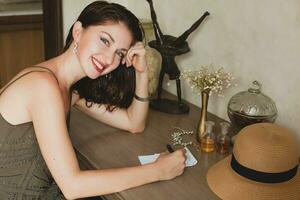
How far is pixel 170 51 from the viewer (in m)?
1.65

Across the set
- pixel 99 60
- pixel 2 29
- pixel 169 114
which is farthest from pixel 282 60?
pixel 2 29

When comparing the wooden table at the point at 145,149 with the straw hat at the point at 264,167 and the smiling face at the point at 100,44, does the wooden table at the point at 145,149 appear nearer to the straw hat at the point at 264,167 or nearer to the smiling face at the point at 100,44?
the straw hat at the point at 264,167

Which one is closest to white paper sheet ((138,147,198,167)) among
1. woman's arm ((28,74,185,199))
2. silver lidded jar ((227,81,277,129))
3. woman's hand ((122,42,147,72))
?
woman's arm ((28,74,185,199))

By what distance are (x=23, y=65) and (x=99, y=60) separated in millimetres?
2503

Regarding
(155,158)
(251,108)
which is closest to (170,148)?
(155,158)

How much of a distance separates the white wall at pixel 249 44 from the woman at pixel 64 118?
0.38 meters

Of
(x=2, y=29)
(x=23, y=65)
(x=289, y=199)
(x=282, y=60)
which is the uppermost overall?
(x=282, y=60)

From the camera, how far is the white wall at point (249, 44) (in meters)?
1.37

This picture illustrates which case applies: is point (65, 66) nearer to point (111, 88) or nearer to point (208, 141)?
point (111, 88)

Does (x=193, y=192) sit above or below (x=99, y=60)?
below

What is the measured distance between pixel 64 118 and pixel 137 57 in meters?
0.42

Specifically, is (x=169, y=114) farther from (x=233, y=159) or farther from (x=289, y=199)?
(x=289, y=199)

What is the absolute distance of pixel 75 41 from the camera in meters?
1.31

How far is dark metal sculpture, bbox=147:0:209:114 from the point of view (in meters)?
1.65
